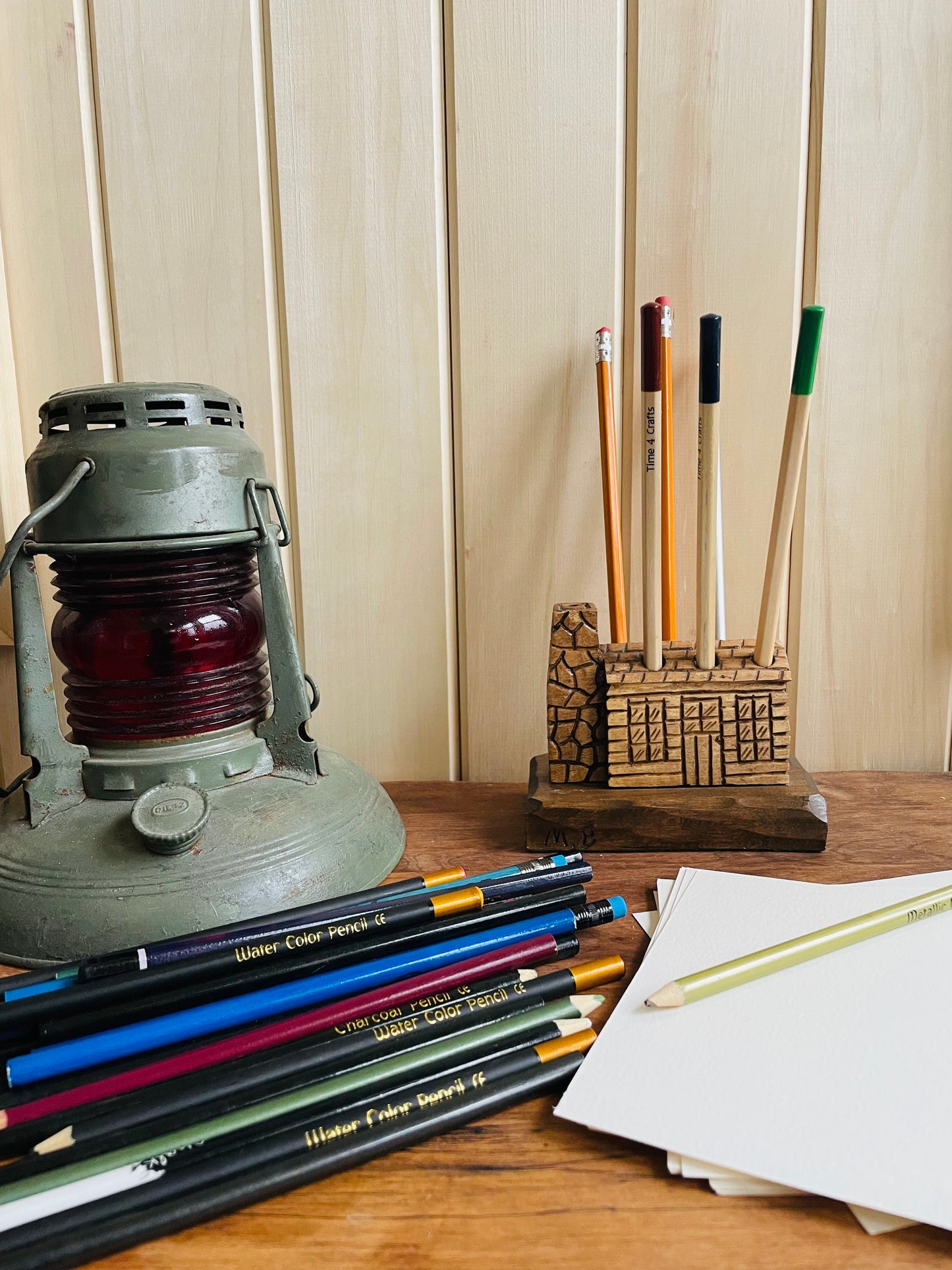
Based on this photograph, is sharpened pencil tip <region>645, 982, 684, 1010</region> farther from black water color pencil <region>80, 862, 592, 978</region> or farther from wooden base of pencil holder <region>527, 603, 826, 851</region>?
wooden base of pencil holder <region>527, 603, 826, 851</region>

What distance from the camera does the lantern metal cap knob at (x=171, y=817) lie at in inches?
20.2

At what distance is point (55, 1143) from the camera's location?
34 centimetres

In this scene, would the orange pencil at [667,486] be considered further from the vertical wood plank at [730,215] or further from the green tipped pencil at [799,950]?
the green tipped pencil at [799,950]

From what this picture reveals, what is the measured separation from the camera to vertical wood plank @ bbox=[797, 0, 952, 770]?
0.71 metres

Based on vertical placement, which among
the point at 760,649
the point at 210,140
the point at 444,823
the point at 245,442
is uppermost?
the point at 210,140

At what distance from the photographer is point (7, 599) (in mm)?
774

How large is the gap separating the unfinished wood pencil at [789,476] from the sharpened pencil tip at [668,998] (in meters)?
0.32

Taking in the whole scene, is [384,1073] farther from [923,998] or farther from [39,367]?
[39,367]

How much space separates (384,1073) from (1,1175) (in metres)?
0.15

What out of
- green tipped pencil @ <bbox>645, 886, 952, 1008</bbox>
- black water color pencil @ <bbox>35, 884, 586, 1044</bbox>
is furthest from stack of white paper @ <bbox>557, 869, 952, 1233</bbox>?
black water color pencil @ <bbox>35, 884, 586, 1044</bbox>

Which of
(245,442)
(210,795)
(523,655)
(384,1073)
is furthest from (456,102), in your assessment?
(384,1073)

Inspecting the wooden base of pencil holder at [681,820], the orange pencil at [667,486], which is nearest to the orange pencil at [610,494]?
the orange pencil at [667,486]

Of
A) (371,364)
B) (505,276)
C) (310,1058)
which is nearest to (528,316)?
(505,276)

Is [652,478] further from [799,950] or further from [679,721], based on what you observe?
[799,950]
